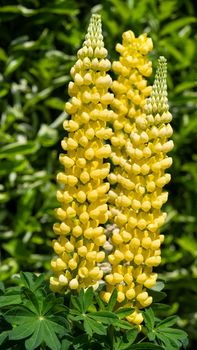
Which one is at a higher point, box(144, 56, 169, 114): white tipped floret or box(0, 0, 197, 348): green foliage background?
box(144, 56, 169, 114): white tipped floret

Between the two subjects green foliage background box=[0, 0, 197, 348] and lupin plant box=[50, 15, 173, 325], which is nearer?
lupin plant box=[50, 15, 173, 325]

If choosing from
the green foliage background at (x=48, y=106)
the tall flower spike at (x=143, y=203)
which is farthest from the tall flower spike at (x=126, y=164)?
the green foliage background at (x=48, y=106)

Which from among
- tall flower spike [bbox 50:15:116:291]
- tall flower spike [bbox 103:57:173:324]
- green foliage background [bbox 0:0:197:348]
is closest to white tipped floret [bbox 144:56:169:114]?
tall flower spike [bbox 103:57:173:324]

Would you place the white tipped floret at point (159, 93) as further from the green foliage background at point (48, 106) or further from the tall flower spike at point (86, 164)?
the green foliage background at point (48, 106)

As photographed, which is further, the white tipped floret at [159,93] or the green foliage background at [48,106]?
the green foliage background at [48,106]

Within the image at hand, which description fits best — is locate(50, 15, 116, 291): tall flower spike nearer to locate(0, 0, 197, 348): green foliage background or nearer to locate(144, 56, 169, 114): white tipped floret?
locate(144, 56, 169, 114): white tipped floret

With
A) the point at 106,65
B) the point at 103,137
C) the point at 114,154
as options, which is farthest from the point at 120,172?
the point at 106,65

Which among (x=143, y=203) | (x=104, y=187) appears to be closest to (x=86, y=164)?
(x=104, y=187)

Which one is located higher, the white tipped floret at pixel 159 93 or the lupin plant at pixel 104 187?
the white tipped floret at pixel 159 93
